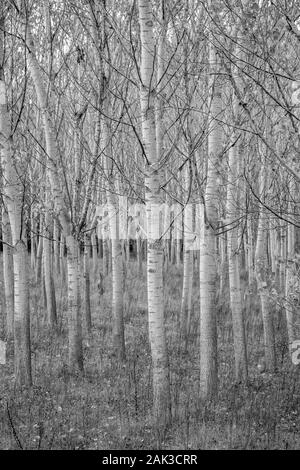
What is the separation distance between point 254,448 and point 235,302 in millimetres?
3080

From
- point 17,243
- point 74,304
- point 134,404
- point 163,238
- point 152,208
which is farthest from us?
point 74,304

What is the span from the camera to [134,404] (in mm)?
6660

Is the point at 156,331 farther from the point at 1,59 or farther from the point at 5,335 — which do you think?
the point at 5,335

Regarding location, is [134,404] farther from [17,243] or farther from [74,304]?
[17,243]

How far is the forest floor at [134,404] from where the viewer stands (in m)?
5.48

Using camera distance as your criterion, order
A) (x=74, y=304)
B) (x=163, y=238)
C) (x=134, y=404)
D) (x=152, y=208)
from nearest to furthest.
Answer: (x=152, y=208), (x=163, y=238), (x=134, y=404), (x=74, y=304)

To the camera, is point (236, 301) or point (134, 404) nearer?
point (134, 404)

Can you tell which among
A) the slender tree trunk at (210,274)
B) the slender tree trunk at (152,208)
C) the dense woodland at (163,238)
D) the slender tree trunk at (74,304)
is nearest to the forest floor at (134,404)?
the dense woodland at (163,238)

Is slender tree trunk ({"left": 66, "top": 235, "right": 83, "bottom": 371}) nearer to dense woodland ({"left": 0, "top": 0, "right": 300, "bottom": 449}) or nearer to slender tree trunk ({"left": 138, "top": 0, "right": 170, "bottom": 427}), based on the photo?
dense woodland ({"left": 0, "top": 0, "right": 300, "bottom": 449})

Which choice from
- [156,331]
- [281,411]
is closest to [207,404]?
[281,411]

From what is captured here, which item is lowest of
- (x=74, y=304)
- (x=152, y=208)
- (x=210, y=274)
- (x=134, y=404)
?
(x=134, y=404)

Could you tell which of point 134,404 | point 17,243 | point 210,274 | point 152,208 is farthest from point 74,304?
point 152,208

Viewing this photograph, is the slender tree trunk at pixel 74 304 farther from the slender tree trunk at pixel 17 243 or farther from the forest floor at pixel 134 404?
the slender tree trunk at pixel 17 243

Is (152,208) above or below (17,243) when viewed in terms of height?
above
